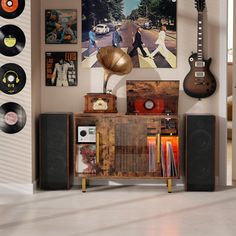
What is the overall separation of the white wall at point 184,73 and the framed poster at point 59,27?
0.15 feet

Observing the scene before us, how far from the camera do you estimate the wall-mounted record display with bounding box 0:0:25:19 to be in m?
4.73

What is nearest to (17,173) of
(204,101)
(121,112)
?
(121,112)

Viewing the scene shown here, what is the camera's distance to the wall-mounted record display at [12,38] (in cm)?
475

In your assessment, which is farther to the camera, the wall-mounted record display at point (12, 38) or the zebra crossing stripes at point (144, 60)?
the zebra crossing stripes at point (144, 60)

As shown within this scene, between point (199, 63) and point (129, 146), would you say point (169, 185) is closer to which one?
point (129, 146)

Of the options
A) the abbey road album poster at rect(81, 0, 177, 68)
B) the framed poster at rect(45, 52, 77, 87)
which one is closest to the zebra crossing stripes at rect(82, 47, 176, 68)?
the abbey road album poster at rect(81, 0, 177, 68)

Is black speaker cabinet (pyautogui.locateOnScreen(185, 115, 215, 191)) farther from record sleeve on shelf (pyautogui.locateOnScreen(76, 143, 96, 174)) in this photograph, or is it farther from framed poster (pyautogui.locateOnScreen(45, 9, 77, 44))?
framed poster (pyautogui.locateOnScreen(45, 9, 77, 44))

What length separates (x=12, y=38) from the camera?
4.75m

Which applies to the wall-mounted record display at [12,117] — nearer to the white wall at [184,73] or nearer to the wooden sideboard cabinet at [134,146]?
the white wall at [184,73]

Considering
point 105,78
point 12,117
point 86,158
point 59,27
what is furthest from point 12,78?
point 86,158

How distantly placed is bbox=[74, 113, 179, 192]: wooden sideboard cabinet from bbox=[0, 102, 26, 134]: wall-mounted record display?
54cm

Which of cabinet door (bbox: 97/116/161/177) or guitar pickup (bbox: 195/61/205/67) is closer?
cabinet door (bbox: 97/116/161/177)

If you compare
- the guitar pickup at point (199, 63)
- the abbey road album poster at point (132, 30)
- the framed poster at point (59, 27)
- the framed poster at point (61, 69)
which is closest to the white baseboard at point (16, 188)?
the framed poster at point (61, 69)

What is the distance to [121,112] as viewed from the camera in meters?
5.14
